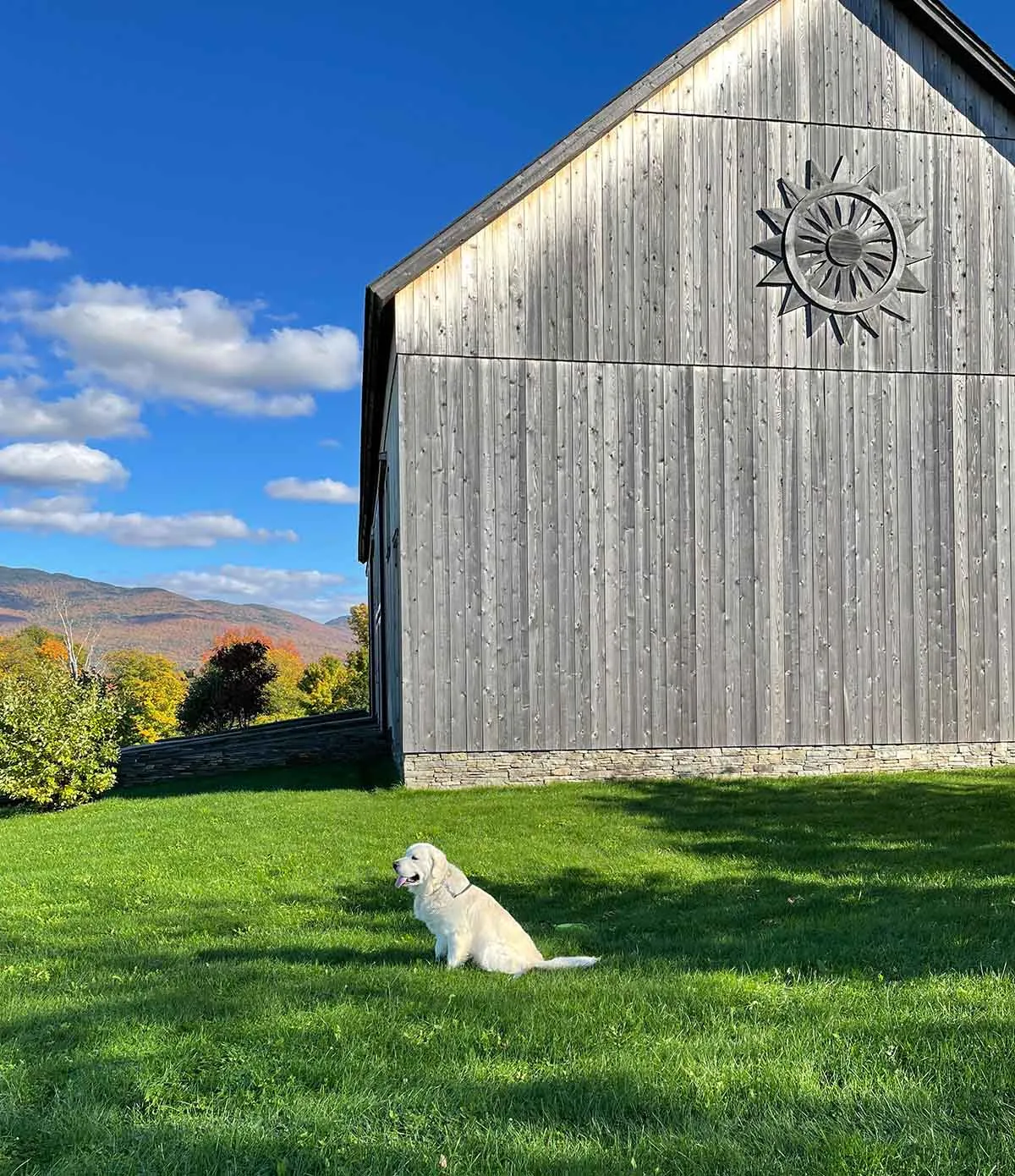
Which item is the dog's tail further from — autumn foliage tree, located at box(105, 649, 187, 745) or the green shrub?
autumn foliage tree, located at box(105, 649, 187, 745)

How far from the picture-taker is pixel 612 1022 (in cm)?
429

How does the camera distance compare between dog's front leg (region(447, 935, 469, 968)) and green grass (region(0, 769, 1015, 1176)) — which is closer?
green grass (region(0, 769, 1015, 1176))

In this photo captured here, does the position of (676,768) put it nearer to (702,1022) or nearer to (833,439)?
(833,439)

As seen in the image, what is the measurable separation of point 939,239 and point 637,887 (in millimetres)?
12346

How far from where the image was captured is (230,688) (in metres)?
39.4

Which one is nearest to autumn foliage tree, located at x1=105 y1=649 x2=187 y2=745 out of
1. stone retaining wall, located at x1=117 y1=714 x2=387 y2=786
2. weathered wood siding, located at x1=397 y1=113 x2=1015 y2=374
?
stone retaining wall, located at x1=117 y1=714 x2=387 y2=786

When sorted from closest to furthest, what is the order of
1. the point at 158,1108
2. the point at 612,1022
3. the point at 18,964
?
the point at 158,1108 < the point at 612,1022 < the point at 18,964

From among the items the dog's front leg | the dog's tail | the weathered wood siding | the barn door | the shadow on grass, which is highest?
the weathered wood siding

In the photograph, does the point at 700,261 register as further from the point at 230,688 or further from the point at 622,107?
the point at 230,688

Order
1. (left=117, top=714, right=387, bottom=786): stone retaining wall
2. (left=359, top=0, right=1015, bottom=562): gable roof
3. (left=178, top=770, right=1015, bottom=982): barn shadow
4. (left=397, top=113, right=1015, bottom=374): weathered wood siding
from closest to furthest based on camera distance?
(left=178, top=770, right=1015, bottom=982): barn shadow
(left=359, top=0, right=1015, bottom=562): gable roof
(left=397, top=113, right=1015, bottom=374): weathered wood siding
(left=117, top=714, right=387, bottom=786): stone retaining wall

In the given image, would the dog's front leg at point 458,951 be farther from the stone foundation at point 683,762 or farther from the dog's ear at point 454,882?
the stone foundation at point 683,762

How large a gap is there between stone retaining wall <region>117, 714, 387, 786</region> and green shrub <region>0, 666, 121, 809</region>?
129 centimetres

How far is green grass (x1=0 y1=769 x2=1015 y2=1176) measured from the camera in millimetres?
3139

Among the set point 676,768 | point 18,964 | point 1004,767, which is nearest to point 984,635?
point 1004,767
